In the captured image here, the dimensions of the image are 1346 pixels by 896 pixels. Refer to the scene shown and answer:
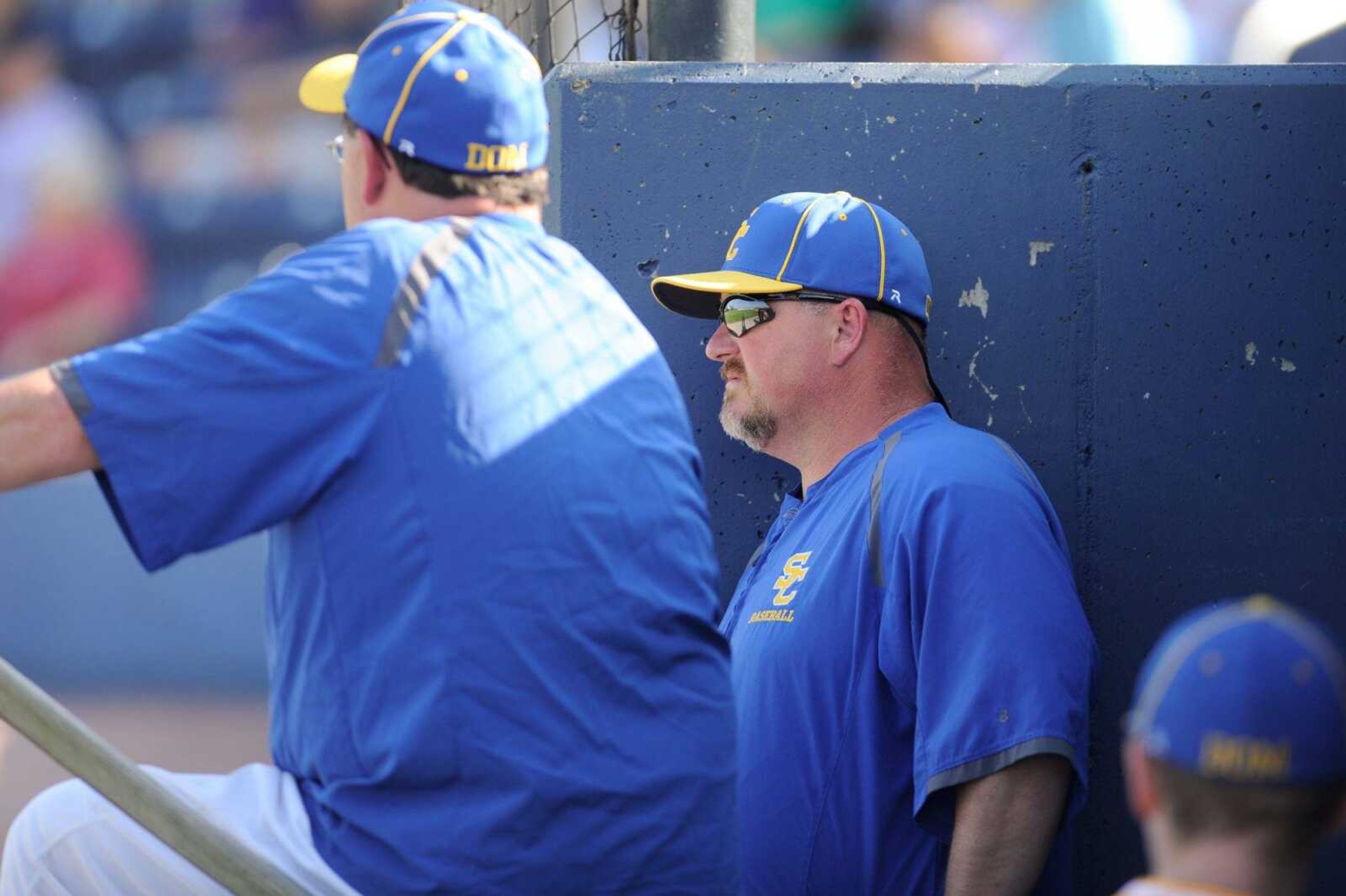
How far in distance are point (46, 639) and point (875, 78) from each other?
5.14 metres

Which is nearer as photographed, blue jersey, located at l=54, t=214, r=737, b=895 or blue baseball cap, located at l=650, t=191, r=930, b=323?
blue jersey, located at l=54, t=214, r=737, b=895

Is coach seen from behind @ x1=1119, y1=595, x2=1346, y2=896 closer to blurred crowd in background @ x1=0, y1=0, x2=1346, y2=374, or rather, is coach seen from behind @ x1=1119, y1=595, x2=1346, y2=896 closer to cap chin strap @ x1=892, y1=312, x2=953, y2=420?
cap chin strap @ x1=892, y1=312, x2=953, y2=420

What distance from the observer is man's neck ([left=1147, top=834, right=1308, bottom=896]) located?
1463 millimetres

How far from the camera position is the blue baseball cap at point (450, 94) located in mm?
2008

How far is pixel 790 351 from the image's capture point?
3.18 meters

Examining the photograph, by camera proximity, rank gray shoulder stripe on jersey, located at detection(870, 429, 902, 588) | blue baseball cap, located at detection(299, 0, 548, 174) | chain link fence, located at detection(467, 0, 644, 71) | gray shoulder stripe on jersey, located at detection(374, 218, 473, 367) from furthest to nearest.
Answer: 1. chain link fence, located at detection(467, 0, 644, 71)
2. gray shoulder stripe on jersey, located at detection(870, 429, 902, 588)
3. blue baseball cap, located at detection(299, 0, 548, 174)
4. gray shoulder stripe on jersey, located at detection(374, 218, 473, 367)

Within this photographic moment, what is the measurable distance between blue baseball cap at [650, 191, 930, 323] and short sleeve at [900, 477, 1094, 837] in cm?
56

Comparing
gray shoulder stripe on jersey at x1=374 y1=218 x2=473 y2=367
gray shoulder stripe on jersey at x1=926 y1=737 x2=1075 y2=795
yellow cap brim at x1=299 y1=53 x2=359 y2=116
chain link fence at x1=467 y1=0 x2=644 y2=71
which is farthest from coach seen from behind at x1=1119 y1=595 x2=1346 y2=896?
chain link fence at x1=467 y1=0 x2=644 y2=71

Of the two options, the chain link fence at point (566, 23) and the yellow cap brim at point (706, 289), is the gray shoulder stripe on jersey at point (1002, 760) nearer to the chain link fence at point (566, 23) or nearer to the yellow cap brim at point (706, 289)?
the yellow cap brim at point (706, 289)

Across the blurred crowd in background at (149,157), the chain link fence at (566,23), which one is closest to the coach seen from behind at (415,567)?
the chain link fence at (566,23)

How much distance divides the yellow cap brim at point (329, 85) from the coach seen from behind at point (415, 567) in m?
0.37

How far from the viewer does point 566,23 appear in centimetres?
417

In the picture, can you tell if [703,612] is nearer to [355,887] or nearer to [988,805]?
[355,887]

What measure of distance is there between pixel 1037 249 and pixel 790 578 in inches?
36.5
